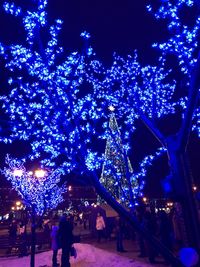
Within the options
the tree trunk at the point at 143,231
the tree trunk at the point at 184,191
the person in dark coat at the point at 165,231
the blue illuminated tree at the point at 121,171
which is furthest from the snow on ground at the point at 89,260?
the tree trunk at the point at 184,191

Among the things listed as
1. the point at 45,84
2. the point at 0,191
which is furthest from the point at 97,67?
the point at 0,191

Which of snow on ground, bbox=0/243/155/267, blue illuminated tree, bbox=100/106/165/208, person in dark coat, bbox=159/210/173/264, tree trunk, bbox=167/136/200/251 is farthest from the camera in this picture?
person in dark coat, bbox=159/210/173/264

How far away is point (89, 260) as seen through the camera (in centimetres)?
1199

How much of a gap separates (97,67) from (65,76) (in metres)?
2.73

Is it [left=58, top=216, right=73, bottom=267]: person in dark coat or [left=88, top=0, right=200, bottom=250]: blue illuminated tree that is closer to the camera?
[left=88, top=0, right=200, bottom=250]: blue illuminated tree

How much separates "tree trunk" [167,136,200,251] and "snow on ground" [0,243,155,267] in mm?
6368

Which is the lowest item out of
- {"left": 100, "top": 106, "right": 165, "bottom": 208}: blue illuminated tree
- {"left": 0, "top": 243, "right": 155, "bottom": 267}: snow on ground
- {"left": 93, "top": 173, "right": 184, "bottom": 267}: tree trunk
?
{"left": 0, "top": 243, "right": 155, "bottom": 267}: snow on ground

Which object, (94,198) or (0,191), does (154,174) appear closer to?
(94,198)

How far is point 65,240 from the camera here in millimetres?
10258

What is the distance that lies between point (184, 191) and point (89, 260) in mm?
8982

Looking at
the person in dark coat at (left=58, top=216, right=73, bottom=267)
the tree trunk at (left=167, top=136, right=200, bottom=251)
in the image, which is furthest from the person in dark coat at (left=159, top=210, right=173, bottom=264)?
the tree trunk at (left=167, top=136, right=200, bottom=251)

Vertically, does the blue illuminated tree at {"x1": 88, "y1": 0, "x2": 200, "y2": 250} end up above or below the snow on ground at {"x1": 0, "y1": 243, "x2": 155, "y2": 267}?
above

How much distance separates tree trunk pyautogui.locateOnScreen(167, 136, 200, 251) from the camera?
12.9 ft

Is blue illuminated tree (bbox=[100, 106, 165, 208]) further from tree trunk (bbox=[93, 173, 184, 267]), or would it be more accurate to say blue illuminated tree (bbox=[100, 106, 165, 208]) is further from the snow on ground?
tree trunk (bbox=[93, 173, 184, 267])
